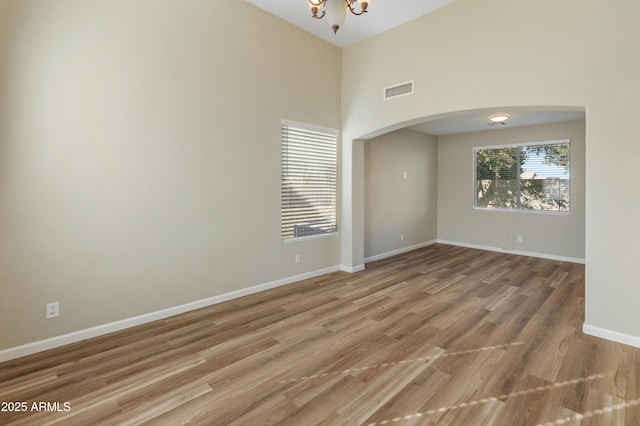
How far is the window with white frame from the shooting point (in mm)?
6055

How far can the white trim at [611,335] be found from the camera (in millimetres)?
2711

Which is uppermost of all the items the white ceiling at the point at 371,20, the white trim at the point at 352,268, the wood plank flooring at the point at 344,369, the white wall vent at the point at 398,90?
the white ceiling at the point at 371,20

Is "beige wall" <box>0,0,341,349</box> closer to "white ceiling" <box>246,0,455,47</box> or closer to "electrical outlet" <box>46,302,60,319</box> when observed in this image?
"electrical outlet" <box>46,302,60,319</box>

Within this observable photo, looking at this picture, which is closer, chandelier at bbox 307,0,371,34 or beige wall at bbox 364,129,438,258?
chandelier at bbox 307,0,371,34

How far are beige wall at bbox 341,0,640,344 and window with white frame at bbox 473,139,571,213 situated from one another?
3725 millimetres

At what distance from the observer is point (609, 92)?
277cm

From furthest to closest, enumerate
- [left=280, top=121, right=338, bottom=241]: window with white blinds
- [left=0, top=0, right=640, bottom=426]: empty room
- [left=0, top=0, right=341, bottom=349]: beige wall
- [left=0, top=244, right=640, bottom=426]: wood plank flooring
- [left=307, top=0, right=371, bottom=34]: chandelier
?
1. [left=280, top=121, right=338, bottom=241]: window with white blinds
2. [left=0, top=0, right=341, bottom=349]: beige wall
3. [left=307, top=0, right=371, bottom=34]: chandelier
4. [left=0, top=0, right=640, bottom=426]: empty room
5. [left=0, top=244, right=640, bottom=426]: wood plank flooring

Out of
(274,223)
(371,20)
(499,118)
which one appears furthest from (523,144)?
(274,223)

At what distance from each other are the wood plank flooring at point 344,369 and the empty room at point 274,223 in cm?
2

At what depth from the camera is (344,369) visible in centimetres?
237

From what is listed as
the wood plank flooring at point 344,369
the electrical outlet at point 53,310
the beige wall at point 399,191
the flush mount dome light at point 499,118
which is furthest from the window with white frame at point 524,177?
the electrical outlet at point 53,310

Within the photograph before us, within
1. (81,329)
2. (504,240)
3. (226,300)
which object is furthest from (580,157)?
(81,329)

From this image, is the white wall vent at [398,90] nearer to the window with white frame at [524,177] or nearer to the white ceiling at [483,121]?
the white ceiling at [483,121]

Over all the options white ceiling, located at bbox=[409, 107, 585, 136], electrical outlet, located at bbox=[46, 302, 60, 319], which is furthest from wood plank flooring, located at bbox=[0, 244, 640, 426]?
white ceiling, located at bbox=[409, 107, 585, 136]
